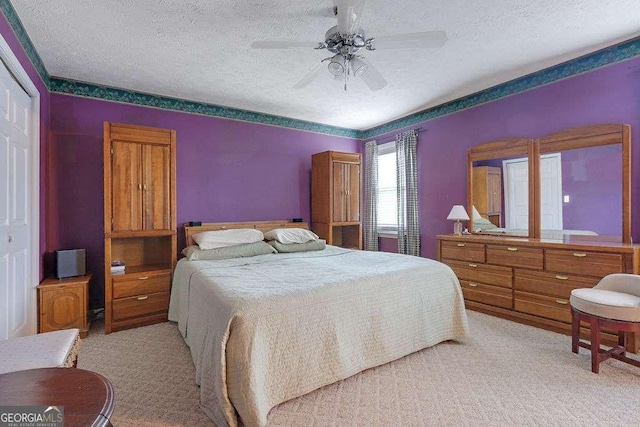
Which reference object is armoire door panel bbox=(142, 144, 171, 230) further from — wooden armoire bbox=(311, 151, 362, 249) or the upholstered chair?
the upholstered chair

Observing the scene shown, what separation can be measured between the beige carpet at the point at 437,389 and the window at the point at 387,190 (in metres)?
2.74

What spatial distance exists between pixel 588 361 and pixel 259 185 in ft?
13.4

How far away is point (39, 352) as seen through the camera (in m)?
1.64

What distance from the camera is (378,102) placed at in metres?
4.34

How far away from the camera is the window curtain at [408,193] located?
4.84m

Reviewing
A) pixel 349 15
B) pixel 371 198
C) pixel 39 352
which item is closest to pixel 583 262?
pixel 349 15

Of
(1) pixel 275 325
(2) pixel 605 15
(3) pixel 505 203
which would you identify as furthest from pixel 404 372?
(2) pixel 605 15

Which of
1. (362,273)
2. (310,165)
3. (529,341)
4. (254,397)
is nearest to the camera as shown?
(254,397)

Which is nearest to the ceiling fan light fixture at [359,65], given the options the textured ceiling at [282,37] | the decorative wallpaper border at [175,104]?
the textured ceiling at [282,37]

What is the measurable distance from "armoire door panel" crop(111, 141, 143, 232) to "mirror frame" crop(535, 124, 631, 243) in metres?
4.45

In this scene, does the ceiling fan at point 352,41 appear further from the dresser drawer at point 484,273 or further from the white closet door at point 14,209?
the dresser drawer at point 484,273

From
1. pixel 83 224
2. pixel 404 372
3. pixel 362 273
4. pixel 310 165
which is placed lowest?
pixel 404 372

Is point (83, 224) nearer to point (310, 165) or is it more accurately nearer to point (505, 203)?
point (310, 165)

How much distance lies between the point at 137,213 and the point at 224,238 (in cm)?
94
